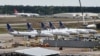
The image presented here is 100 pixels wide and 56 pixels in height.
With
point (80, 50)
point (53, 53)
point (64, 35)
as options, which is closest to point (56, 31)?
point (64, 35)

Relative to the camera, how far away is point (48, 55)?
6888cm

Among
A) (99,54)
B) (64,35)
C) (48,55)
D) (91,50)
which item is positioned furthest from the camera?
(64,35)

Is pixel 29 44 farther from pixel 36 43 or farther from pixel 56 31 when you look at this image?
pixel 56 31

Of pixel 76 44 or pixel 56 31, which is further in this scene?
pixel 56 31

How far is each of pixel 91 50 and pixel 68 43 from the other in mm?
9824

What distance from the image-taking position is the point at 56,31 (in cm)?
14475

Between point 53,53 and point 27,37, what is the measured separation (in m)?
63.1

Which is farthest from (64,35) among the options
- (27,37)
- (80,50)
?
(80,50)

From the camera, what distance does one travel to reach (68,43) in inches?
4053

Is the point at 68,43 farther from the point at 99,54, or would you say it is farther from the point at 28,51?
the point at 28,51

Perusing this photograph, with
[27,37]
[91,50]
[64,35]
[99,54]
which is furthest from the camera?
[64,35]

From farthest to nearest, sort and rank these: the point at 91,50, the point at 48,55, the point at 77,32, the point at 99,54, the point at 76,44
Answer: the point at 77,32 → the point at 76,44 → the point at 91,50 → the point at 99,54 → the point at 48,55

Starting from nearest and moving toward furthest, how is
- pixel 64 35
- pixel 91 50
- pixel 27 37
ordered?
pixel 91 50 < pixel 27 37 < pixel 64 35

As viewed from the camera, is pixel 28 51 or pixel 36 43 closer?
pixel 28 51
